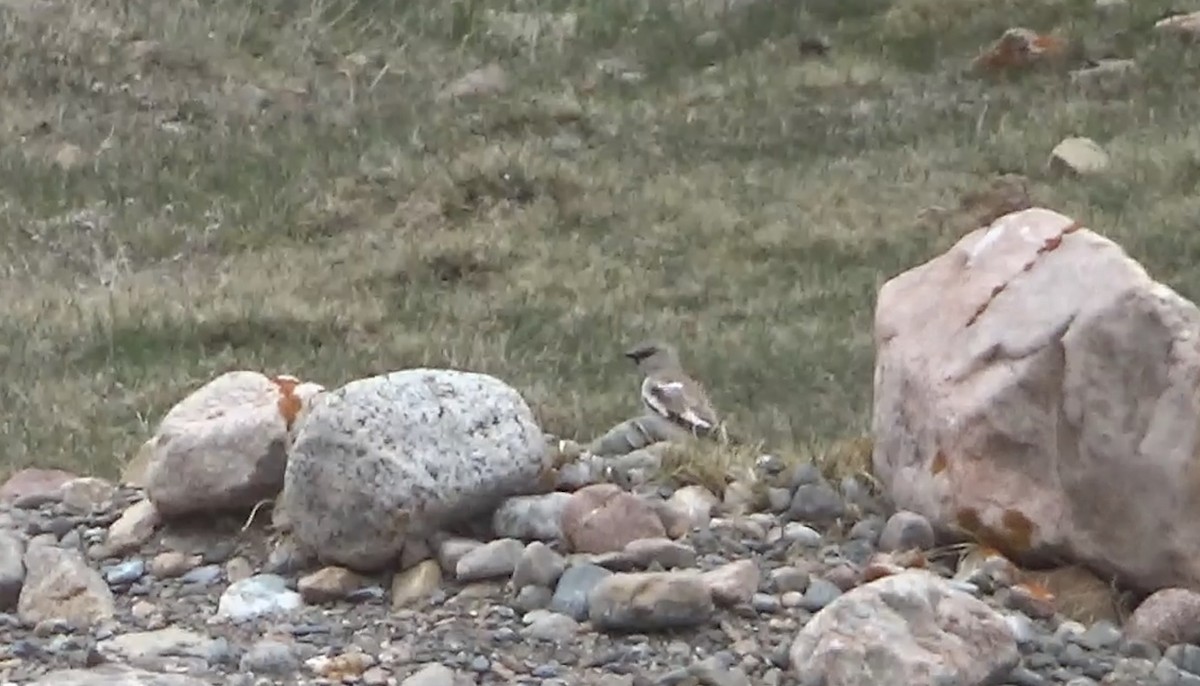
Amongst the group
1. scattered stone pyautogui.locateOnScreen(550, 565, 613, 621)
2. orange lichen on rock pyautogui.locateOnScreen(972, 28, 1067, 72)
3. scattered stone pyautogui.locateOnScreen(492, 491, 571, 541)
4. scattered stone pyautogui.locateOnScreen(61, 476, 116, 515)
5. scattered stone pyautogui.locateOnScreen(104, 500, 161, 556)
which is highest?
scattered stone pyautogui.locateOnScreen(550, 565, 613, 621)

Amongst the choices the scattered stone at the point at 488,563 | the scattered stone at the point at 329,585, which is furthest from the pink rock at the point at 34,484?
the scattered stone at the point at 488,563

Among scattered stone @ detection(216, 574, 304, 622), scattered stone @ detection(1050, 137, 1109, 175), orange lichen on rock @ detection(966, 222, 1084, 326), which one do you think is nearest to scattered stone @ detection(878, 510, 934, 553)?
orange lichen on rock @ detection(966, 222, 1084, 326)

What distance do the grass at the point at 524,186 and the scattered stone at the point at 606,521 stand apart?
0.86 metres

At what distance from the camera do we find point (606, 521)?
3.70m

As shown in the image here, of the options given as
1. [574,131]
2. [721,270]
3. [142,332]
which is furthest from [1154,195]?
[142,332]

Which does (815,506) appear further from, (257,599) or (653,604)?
(257,599)

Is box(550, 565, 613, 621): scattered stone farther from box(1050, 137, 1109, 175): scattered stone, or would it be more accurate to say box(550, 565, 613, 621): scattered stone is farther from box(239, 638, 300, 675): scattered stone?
box(1050, 137, 1109, 175): scattered stone

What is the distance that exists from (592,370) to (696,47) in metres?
6.26

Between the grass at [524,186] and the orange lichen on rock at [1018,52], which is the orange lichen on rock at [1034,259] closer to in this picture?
→ the grass at [524,186]

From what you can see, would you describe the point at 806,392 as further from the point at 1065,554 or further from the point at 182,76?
the point at 182,76

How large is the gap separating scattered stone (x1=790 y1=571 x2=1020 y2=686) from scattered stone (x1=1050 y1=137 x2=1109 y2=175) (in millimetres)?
7448

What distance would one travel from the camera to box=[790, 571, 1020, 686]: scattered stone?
9.83 ft

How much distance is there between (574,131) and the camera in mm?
11680

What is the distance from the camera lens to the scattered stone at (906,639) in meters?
3.00
